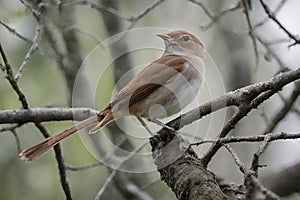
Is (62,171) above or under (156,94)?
under

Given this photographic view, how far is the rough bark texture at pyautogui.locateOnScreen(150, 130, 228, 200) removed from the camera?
2473mm

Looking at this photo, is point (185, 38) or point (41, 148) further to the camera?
point (185, 38)

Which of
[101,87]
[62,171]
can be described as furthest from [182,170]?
[101,87]

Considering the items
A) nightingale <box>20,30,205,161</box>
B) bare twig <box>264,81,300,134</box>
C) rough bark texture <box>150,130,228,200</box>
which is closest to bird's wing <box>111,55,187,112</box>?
nightingale <box>20,30,205,161</box>

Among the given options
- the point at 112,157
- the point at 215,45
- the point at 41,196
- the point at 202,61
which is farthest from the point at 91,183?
the point at 215,45

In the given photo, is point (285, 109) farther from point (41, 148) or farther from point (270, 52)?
point (41, 148)

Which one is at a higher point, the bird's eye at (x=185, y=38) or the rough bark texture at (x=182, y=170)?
the bird's eye at (x=185, y=38)

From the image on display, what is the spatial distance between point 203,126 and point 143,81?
3.08 feet

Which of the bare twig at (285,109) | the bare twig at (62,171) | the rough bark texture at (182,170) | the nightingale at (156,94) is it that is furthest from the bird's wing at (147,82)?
the bare twig at (285,109)

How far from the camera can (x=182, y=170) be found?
2713mm

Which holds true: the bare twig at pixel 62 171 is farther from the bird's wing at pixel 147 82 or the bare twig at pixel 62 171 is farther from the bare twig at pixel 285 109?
the bare twig at pixel 285 109

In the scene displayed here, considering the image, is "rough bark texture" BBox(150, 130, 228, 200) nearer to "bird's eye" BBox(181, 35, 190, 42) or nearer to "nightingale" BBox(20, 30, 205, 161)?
"nightingale" BBox(20, 30, 205, 161)

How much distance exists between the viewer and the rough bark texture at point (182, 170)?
8.11ft

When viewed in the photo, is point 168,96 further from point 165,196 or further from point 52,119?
point 165,196
